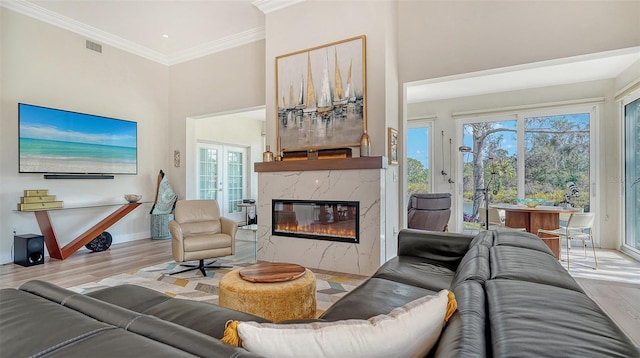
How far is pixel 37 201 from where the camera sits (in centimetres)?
436

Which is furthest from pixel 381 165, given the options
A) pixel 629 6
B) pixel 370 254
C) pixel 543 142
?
pixel 543 142

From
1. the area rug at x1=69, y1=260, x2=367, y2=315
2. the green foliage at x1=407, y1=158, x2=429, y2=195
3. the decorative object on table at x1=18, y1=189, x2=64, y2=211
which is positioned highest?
the green foliage at x1=407, y1=158, x2=429, y2=195

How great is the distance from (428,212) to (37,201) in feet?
18.0

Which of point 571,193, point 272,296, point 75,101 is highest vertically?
point 75,101

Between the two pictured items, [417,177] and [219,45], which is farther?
[417,177]

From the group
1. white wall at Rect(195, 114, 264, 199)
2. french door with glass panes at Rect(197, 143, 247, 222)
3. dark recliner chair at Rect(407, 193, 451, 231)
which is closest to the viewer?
dark recliner chair at Rect(407, 193, 451, 231)

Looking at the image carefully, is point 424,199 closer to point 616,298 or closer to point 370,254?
point 370,254

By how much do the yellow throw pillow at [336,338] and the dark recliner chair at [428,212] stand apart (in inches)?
166

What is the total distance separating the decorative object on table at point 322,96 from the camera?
4.09 metres

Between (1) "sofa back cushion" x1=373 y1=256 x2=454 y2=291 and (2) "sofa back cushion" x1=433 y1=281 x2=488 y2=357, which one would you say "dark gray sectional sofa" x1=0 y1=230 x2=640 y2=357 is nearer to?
(2) "sofa back cushion" x1=433 y1=281 x2=488 y2=357

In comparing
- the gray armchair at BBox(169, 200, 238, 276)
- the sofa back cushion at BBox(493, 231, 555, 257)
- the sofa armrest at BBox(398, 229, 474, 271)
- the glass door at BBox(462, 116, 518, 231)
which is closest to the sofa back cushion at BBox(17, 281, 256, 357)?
the sofa back cushion at BBox(493, 231, 555, 257)

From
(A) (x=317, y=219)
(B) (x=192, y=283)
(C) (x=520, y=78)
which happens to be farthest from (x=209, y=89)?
(C) (x=520, y=78)

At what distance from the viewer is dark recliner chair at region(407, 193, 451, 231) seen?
4.86 m

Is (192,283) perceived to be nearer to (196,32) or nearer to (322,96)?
(322,96)
